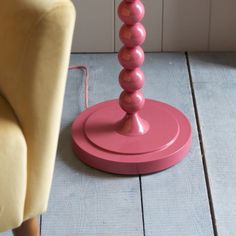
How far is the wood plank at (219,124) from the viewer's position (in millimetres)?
1447

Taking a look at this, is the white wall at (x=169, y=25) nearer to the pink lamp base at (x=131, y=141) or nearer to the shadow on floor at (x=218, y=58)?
the shadow on floor at (x=218, y=58)

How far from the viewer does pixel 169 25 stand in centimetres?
206

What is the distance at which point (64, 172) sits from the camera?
1.57 m

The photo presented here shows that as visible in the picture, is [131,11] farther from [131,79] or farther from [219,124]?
[219,124]

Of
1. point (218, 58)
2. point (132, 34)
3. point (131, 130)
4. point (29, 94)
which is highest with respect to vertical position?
point (29, 94)

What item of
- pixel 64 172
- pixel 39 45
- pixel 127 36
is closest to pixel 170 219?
pixel 64 172

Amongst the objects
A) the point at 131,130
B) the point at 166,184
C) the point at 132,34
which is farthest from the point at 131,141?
the point at 132,34

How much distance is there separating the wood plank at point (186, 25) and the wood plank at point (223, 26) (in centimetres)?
2

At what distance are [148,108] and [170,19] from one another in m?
0.46

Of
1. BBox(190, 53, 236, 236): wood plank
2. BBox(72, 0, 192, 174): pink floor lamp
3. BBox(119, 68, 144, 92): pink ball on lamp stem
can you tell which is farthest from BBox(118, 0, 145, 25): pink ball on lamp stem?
BBox(190, 53, 236, 236): wood plank

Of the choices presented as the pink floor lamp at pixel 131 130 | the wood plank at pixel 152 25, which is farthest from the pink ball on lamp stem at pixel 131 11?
the wood plank at pixel 152 25

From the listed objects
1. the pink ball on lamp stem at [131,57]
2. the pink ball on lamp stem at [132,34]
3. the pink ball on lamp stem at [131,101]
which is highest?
the pink ball on lamp stem at [132,34]

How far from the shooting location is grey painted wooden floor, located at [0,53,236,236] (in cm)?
140

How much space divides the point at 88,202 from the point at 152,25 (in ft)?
2.66
